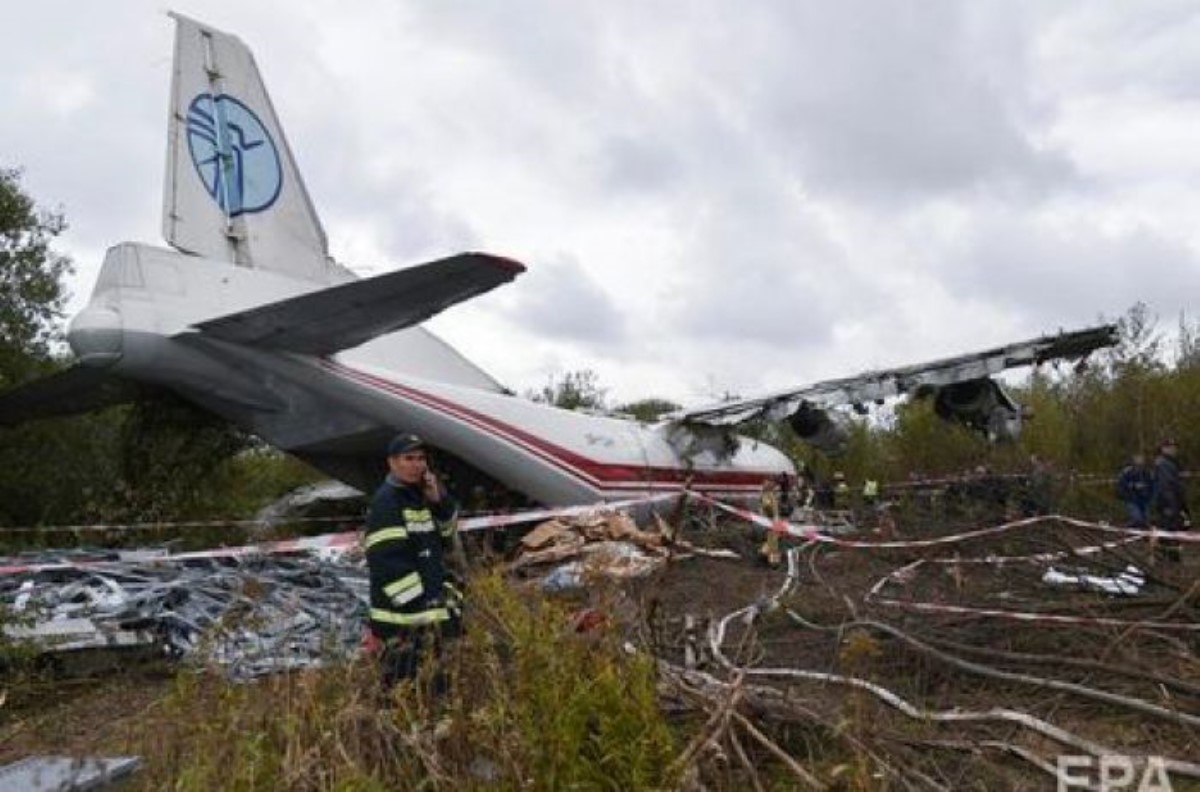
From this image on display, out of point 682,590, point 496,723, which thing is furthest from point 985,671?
point 682,590

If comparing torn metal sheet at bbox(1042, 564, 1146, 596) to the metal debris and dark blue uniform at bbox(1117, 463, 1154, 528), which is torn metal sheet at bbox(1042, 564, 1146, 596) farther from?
dark blue uniform at bbox(1117, 463, 1154, 528)

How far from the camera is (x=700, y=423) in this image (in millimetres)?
16594

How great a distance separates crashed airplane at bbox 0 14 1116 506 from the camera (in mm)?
10219

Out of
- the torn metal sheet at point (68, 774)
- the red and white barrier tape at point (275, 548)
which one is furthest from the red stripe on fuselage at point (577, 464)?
the torn metal sheet at point (68, 774)

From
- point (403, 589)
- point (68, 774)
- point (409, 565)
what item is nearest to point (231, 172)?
point (409, 565)

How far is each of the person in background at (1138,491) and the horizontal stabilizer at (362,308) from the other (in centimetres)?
895

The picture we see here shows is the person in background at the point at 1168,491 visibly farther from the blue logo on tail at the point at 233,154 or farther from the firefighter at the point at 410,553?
the blue logo on tail at the point at 233,154

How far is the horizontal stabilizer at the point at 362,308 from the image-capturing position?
8922 millimetres

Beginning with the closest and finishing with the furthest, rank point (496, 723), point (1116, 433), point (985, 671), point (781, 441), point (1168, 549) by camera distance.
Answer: point (496, 723) < point (985, 671) < point (1168, 549) < point (1116, 433) < point (781, 441)

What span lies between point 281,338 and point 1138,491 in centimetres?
1020

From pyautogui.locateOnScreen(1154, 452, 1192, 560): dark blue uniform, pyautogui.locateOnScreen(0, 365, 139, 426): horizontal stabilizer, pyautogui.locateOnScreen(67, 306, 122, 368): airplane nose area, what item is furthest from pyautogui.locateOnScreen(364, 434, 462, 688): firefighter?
pyautogui.locateOnScreen(1154, 452, 1192, 560): dark blue uniform

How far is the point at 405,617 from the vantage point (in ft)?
16.8

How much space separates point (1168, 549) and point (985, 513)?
1.94m

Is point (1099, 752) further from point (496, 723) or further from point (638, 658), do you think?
point (496, 723)
